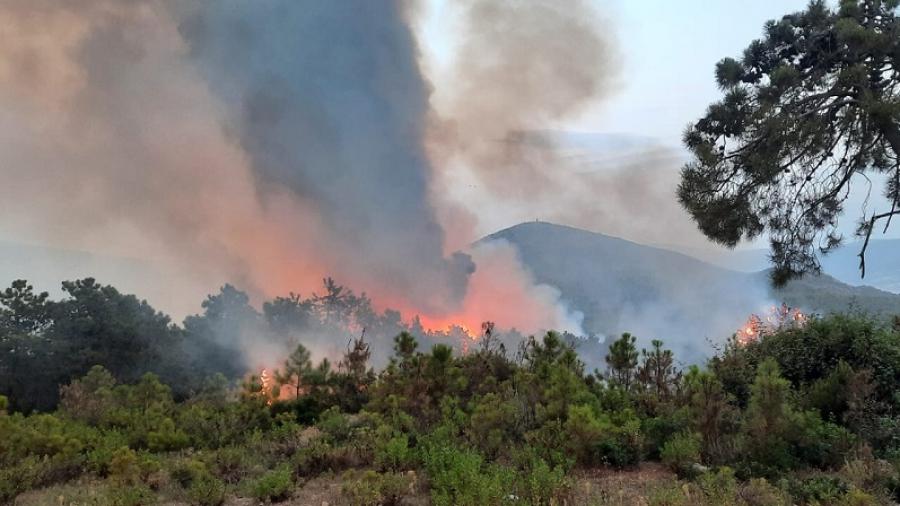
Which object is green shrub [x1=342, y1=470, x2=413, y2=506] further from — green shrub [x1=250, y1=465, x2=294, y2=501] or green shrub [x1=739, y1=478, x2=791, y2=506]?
green shrub [x1=739, y1=478, x2=791, y2=506]

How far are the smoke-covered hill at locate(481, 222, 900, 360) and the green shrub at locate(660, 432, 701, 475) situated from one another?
8221 centimetres

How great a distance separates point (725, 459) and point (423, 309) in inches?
1736

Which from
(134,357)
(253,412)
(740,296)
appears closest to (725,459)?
(253,412)

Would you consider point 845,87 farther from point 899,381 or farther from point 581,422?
point 581,422

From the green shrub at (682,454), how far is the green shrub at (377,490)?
3.38m

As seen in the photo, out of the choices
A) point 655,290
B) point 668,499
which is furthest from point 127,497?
point 655,290

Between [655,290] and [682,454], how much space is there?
128902mm

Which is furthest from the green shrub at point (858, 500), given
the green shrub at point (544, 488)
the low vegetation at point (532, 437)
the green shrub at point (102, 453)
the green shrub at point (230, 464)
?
the green shrub at point (102, 453)

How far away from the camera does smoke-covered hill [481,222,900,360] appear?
98938mm

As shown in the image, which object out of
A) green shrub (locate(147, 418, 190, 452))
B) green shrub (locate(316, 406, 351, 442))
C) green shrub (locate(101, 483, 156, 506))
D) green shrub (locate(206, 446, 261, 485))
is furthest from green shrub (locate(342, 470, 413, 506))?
green shrub (locate(147, 418, 190, 452))

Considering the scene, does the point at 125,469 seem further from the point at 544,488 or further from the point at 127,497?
the point at 544,488

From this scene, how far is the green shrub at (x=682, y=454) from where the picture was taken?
21.7 feet

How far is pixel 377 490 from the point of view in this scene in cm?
546

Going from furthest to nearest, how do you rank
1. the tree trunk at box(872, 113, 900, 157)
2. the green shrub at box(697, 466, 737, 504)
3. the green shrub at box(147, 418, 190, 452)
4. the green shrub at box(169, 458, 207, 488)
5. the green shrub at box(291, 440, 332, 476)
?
1. the green shrub at box(147, 418, 190, 452)
2. the tree trunk at box(872, 113, 900, 157)
3. the green shrub at box(291, 440, 332, 476)
4. the green shrub at box(169, 458, 207, 488)
5. the green shrub at box(697, 466, 737, 504)
